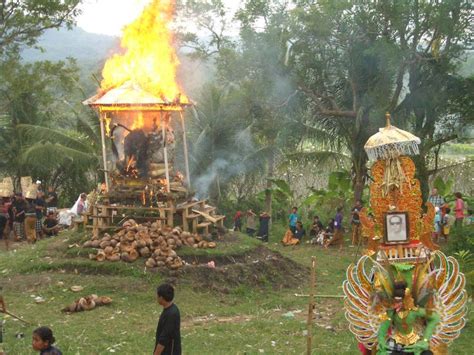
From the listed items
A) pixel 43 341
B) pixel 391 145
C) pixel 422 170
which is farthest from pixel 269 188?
pixel 43 341

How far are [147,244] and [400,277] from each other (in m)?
7.40

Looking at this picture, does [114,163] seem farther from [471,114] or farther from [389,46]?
[471,114]

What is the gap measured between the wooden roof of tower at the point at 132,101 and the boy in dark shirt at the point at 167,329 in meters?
8.94

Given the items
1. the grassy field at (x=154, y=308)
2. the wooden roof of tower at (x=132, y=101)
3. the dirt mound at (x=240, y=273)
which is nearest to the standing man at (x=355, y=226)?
the grassy field at (x=154, y=308)

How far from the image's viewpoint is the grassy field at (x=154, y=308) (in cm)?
908

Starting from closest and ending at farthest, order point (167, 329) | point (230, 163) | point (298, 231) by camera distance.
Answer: point (167, 329)
point (298, 231)
point (230, 163)

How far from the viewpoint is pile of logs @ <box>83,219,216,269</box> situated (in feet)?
42.3

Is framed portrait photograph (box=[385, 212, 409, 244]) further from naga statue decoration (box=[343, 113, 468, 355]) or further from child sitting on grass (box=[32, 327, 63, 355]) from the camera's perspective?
child sitting on grass (box=[32, 327, 63, 355])

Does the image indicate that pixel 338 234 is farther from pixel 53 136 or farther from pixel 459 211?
pixel 53 136

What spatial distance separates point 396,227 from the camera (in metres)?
7.52

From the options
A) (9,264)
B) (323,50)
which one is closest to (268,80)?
(323,50)

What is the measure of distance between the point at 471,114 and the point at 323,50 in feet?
16.6

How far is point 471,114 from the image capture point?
18672mm

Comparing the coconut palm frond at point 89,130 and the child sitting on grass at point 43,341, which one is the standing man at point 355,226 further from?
the child sitting on grass at point 43,341
